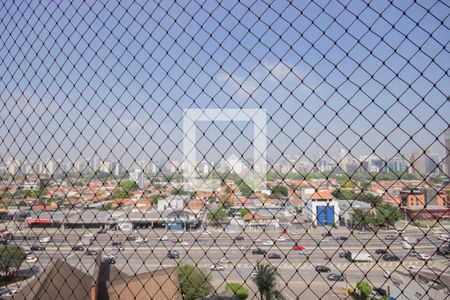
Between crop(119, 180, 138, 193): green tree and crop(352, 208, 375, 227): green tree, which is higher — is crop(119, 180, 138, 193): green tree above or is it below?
below

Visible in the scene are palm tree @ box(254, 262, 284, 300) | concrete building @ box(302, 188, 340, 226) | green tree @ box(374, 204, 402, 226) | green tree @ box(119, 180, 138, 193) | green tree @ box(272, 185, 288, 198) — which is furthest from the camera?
palm tree @ box(254, 262, 284, 300)

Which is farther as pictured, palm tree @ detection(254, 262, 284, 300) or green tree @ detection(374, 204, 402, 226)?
palm tree @ detection(254, 262, 284, 300)

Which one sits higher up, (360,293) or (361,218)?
(361,218)

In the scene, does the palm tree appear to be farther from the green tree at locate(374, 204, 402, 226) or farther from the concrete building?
the green tree at locate(374, 204, 402, 226)

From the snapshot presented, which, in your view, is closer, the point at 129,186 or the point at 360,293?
the point at 129,186

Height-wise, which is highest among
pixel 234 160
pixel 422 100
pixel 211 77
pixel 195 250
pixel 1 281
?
pixel 422 100

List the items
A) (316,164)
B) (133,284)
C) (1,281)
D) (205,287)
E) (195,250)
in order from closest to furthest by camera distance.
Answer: (316,164)
(133,284)
(205,287)
(1,281)
(195,250)

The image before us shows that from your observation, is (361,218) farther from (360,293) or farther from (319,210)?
(360,293)

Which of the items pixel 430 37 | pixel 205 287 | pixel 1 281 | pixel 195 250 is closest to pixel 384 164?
pixel 430 37

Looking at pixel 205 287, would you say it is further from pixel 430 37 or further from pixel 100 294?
pixel 430 37

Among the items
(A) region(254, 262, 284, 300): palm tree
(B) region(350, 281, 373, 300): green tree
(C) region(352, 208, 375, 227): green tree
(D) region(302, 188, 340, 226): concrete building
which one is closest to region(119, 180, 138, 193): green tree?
(D) region(302, 188, 340, 226): concrete building

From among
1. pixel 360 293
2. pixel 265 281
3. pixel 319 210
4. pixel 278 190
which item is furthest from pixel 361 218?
pixel 265 281
